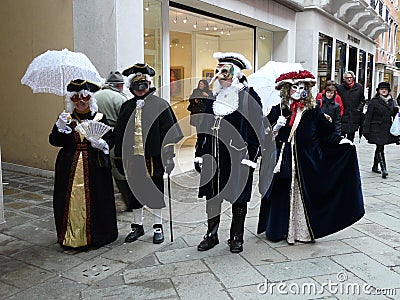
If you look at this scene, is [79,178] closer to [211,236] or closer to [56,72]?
[56,72]

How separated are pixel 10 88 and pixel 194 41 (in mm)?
4814

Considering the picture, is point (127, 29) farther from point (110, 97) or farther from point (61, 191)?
point (61, 191)

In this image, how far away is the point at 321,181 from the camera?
4.29m

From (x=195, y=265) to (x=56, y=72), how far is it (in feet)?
7.54

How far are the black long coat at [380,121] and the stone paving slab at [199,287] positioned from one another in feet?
16.9

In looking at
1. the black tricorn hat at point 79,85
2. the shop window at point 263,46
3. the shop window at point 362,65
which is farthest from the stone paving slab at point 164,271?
the shop window at point 362,65

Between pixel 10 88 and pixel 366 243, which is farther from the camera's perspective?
pixel 10 88

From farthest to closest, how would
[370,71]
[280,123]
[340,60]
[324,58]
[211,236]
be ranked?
[370,71]
[340,60]
[324,58]
[211,236]
[280,123]

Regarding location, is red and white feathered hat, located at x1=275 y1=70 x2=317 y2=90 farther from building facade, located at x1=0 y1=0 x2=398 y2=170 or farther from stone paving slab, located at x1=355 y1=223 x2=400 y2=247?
stone paving slab, located at x1=355 y1=223 x2=400 y2=247

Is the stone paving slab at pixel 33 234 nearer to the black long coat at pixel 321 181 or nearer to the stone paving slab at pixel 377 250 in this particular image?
the black long coat at pixel 321 181

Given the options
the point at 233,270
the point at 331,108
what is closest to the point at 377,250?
the point at 233,270

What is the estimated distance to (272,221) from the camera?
439 cm

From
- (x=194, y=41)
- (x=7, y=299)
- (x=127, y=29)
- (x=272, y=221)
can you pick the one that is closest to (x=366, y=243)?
(x=272, y=221)

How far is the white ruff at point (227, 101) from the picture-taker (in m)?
3.93
